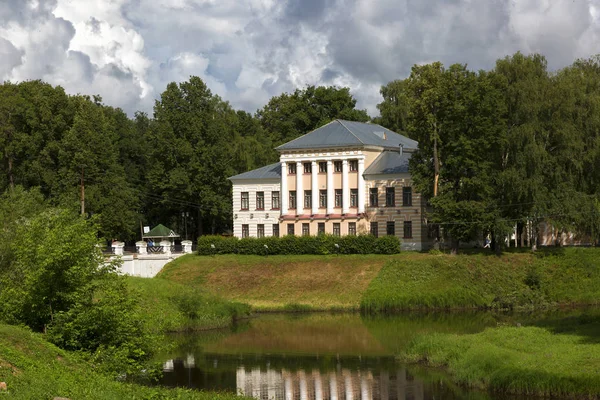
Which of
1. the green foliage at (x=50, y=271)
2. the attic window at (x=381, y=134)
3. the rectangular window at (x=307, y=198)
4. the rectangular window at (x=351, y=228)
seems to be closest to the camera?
the green foliage at (x=50, y=271)

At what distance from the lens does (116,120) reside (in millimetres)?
90125

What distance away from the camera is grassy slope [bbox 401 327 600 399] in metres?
28.4

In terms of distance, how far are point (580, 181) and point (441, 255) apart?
1018 centimetres

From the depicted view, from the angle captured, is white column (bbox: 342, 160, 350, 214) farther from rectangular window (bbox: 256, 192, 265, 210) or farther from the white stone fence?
the white stone fence

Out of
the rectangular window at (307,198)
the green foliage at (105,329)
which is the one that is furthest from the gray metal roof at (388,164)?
the green foliage at (105,329)

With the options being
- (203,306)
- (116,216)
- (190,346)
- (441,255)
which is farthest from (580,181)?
(116,216)

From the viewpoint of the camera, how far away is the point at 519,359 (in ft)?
104

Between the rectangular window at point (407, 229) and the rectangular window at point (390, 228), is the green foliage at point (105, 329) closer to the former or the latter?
the rectangular window at point (407, 229)

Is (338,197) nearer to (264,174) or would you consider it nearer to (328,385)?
(264,174)

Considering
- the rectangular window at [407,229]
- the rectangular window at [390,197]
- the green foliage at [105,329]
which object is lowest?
the green foliage at [105,329]

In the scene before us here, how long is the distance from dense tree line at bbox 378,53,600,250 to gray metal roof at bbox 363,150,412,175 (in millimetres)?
5056

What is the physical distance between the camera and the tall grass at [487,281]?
57156mm

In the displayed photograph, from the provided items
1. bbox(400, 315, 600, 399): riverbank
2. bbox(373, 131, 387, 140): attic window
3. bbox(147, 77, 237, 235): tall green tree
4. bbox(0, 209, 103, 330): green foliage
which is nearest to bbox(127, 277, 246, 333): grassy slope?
bbox(400, 315, 600, 399): riverbank

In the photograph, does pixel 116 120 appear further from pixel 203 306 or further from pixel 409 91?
pixel 203 306
